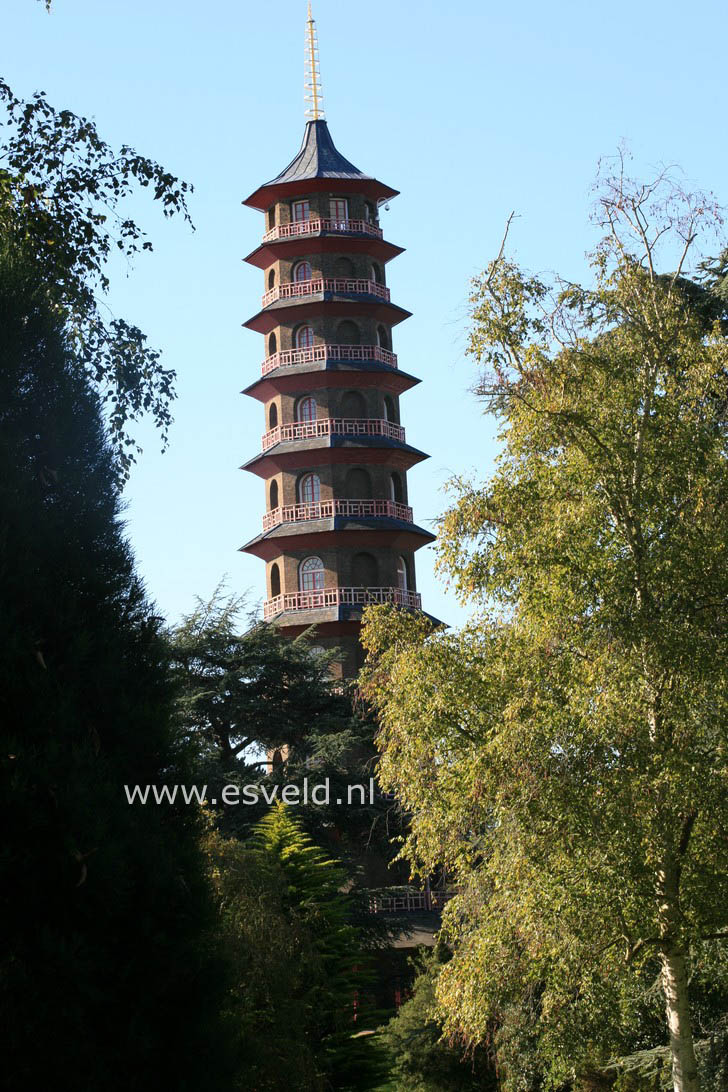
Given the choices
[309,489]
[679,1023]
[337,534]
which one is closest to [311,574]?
[337,534]

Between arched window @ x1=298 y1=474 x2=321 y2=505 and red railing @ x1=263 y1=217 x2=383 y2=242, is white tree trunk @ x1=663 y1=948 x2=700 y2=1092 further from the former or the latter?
red railing @ x1=263 y1=217 x2=383 y2=242

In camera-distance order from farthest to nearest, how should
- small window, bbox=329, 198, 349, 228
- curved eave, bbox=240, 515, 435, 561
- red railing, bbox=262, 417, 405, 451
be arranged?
small window, bbox=329, 198, 349, 228
red railing, bbox=262, 417, 405, 451
curved eave, bbox=240, 515, 435, 561

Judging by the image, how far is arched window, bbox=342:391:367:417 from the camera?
138ft

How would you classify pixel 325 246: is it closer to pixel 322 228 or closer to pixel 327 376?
pixel 322 228

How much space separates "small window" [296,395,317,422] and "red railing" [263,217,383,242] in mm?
5559

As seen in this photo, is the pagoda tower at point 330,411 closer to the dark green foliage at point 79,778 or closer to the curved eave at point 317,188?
the curved eave at point 317,188

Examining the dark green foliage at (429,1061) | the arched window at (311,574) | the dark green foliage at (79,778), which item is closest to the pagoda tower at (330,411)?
the arched window at (311,574)

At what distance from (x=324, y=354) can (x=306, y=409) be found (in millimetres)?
1863

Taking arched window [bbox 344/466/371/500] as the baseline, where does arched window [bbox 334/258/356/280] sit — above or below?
above

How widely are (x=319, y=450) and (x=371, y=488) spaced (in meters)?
2.08

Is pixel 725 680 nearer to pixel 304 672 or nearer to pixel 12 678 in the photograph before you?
pixel 12 678

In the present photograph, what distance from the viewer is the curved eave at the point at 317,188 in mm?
43406

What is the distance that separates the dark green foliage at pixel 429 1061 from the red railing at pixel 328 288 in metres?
26.6

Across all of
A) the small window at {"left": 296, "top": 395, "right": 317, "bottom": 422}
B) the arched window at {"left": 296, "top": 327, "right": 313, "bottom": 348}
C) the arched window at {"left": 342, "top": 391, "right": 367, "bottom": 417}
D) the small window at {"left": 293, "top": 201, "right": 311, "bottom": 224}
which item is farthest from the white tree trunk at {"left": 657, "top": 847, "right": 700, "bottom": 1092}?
the small window at {"left": 293, "top": 201, "right": 311, "bottom": 224}
